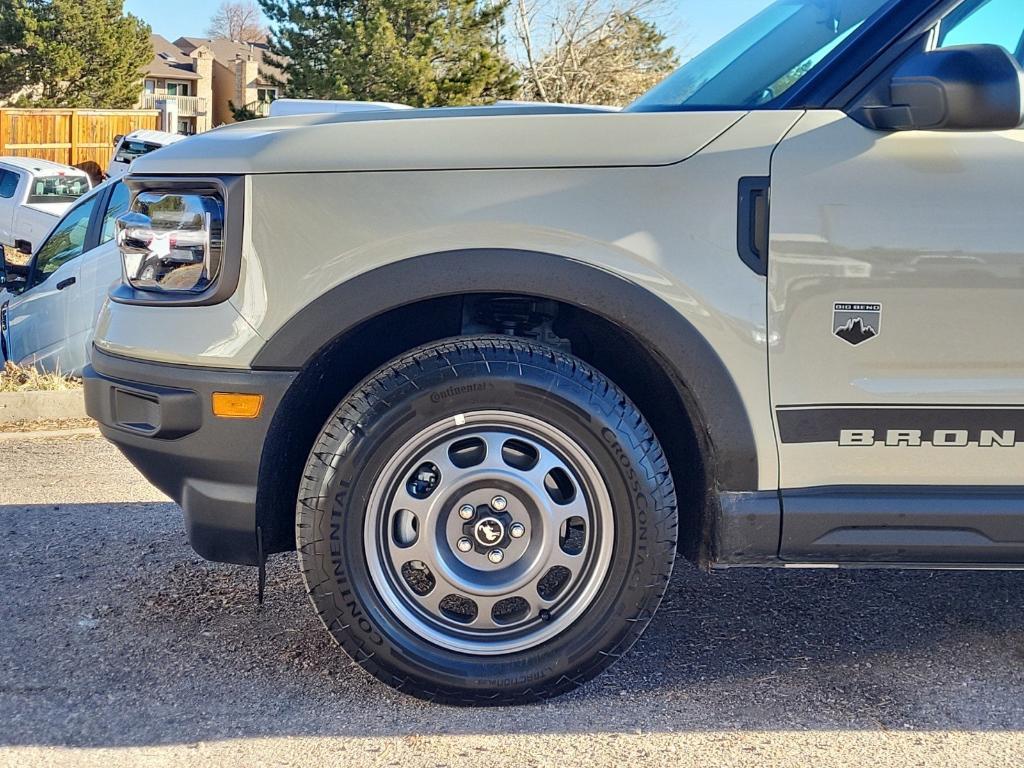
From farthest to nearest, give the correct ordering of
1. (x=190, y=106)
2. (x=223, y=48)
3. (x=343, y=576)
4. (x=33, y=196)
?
(x=223, y=48), (x=190, y=106), (x=33, y=196), (x=343, y=576)

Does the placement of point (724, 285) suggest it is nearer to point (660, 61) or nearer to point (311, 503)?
point (311, 503)

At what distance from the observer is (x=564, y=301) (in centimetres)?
282

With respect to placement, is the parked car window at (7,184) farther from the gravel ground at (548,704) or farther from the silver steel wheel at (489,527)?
the silver steel wheel at (489,527)

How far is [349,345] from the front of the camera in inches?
121

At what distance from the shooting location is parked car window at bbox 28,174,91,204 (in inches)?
688

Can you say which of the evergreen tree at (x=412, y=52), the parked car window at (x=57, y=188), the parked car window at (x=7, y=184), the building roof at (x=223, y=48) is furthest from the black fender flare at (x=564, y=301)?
the building roof at (x=223, y=48)

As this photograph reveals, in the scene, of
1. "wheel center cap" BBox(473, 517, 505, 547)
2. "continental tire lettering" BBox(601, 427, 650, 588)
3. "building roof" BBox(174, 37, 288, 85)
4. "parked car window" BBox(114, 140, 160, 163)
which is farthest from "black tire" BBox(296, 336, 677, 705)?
"building roof" BBox(174, 37, 288, 85)

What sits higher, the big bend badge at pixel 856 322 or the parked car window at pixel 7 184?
the parked car window at pixel 7 184

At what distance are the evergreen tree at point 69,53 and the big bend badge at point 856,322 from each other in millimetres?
38575

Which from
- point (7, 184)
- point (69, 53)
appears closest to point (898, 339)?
point (7, 184)

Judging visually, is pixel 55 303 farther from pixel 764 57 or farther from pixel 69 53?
pixel 69 53

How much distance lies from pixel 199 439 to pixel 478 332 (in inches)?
30.5

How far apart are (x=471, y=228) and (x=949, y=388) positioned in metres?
1.21

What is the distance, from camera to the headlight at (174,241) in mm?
2893
